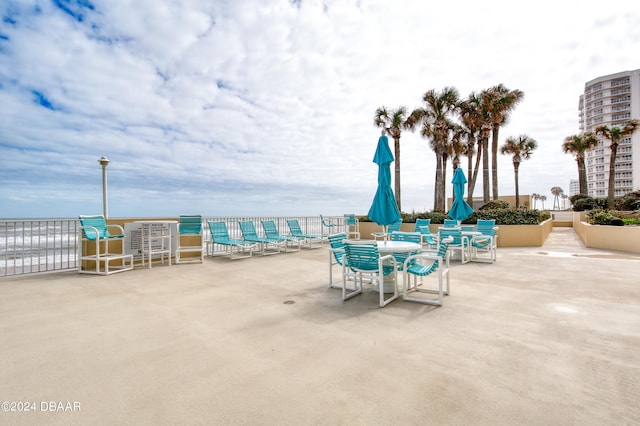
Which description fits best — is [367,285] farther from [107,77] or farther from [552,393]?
[107,77]

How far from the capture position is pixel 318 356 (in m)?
2.53

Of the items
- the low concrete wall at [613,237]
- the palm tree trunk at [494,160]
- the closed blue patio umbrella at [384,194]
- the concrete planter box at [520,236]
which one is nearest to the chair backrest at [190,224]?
the closed blue patio umbrella at [384,194]

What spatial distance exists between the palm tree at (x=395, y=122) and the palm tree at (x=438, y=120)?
1.93 feet

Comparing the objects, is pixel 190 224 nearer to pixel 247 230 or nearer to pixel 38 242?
pixel 247 230

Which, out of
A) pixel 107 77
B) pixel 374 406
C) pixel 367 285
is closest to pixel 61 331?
pixel 374 406

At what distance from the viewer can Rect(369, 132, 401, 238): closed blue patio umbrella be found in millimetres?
5359

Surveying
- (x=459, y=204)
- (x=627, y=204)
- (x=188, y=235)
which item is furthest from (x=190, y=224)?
(x=627, y=204)

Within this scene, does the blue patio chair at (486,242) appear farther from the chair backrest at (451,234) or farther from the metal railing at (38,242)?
the metal railing at (38,242)

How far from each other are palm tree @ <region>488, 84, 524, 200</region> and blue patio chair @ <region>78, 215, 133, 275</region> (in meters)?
19.2

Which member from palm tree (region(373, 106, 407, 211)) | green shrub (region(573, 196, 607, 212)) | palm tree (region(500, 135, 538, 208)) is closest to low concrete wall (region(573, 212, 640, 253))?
palm tree (region(373, 106, 407, 211))

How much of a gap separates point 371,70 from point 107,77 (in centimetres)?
797

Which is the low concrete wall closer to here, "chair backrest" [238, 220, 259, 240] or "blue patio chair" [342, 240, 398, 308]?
"blue patio chair" [342, 240, 398, 308]

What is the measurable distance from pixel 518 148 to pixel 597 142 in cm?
819

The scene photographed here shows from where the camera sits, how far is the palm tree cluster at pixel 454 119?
689 inches
